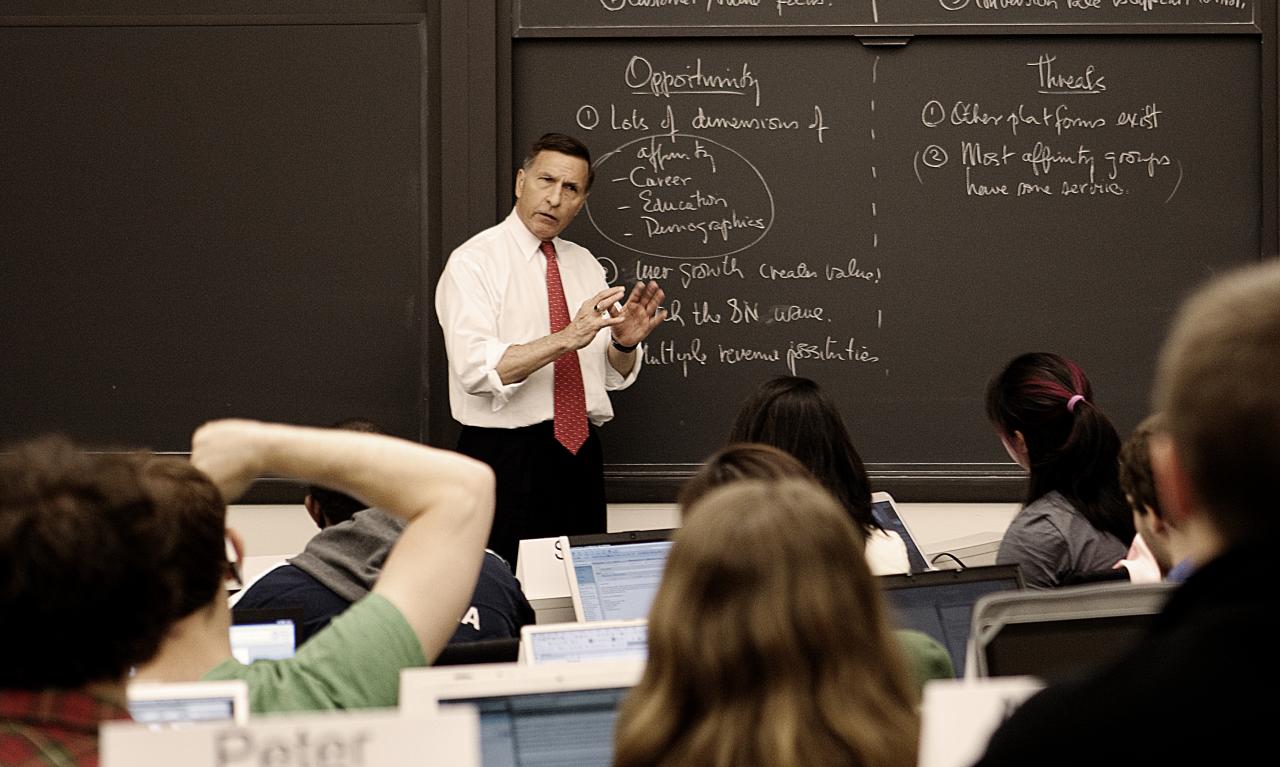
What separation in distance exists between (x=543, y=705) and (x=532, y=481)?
2932mm

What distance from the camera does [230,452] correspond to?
1720 mm

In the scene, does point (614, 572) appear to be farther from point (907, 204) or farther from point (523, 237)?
point (907, 204)

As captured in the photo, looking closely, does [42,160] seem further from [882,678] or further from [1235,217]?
[882,678]

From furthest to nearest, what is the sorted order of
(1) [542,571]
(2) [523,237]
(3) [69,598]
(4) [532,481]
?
(2) [523,237] → (4) [532,481] → (1) [542,571] → (3) [69,598]

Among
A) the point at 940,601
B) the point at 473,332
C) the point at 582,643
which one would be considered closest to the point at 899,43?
the point at 473,332

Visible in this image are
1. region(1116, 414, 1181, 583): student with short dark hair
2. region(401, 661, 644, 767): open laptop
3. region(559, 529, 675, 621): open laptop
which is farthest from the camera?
region(559, 529, 675, 621): open laptop

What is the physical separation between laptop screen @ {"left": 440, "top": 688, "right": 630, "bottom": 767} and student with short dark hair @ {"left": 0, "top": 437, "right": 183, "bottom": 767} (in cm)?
36

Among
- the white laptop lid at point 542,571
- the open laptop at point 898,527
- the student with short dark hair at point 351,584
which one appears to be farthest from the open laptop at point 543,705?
the open laptop at point 898,527

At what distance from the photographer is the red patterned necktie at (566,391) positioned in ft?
14.7

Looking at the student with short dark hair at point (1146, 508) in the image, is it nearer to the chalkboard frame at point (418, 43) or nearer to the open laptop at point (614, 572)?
the open laptop at point (614, 572)

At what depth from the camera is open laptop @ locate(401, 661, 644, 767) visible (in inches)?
59.6

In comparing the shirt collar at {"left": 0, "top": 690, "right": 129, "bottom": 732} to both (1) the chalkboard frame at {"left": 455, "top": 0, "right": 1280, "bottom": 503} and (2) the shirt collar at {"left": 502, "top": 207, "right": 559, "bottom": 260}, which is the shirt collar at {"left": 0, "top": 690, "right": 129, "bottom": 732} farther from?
(1) the chalkboard frame at {"left": 455, "top": 0, "right": 1280, "bottom": 503}

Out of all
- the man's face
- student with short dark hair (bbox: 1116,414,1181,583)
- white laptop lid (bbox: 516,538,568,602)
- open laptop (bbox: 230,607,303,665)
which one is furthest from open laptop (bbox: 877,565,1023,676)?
the man's face

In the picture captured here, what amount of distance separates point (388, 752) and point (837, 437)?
181 cm
